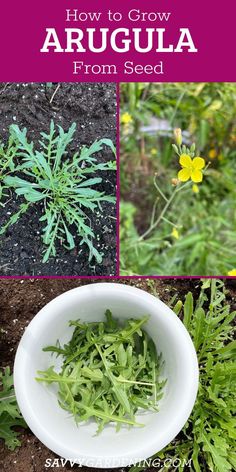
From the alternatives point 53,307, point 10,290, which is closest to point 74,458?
point 53,307

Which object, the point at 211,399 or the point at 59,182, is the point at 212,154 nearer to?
the point at 59,182

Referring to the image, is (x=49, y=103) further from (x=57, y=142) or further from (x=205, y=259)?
(x=205, y=259)

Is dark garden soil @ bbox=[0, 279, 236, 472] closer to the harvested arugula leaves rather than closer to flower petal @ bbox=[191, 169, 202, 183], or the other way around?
the harvested arugula leaves

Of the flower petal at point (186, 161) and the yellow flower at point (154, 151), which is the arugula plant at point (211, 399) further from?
the yellow flower at point (154, 151)

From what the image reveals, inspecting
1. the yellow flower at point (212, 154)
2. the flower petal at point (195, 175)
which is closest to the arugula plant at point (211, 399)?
the flower petal at point (195, 175)

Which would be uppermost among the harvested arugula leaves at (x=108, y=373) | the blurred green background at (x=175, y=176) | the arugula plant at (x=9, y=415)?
the blurred green background at (x=175, y=176)

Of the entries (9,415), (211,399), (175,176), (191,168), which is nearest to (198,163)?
(191,168)
